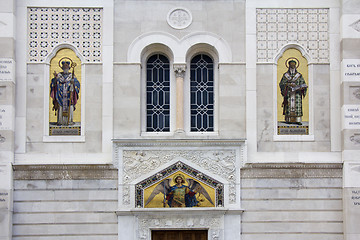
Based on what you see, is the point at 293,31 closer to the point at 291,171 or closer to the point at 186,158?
the point at 291,171

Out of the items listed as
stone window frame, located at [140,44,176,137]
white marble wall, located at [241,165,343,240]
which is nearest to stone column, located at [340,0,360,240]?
white marble wall, located at [241,165,343,240]

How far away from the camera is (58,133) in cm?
1688

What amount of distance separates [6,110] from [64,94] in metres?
1.56

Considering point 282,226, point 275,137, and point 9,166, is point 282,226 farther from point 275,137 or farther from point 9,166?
point 9,166

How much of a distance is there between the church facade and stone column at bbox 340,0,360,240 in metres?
0.04

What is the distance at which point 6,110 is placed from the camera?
648 inches

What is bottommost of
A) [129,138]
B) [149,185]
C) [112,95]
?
[149,185]

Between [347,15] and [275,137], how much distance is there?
3.75m

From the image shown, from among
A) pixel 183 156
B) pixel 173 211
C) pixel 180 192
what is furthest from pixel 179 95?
pixel 173 211

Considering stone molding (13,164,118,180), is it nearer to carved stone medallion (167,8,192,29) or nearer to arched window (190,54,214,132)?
arched window (190,54,214,132)

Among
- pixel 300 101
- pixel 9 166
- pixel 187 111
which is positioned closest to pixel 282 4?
pixel 300 101

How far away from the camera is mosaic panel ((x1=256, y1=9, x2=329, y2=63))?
17172 millimetres

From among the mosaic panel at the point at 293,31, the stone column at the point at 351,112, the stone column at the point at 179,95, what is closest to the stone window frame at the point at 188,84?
the stone column at the point at 179,95

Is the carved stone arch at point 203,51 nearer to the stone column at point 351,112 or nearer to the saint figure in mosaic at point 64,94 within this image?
the saint figure in mosaic at point 64,94
